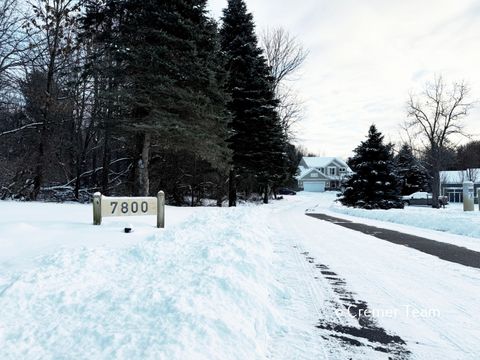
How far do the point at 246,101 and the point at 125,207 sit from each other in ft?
53.0

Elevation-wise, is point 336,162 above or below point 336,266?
above

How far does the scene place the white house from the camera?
74.6 m

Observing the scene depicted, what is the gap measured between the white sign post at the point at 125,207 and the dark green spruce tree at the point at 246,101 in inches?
531

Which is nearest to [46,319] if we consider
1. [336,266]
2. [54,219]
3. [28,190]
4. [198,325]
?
[198,325]

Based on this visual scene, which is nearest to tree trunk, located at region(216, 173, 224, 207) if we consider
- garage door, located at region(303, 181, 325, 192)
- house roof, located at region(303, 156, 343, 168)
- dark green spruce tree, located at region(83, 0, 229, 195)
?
dark green spruce tree, located at region(83, 0, 229, 195)

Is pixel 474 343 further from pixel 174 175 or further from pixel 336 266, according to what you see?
pixel 174 175

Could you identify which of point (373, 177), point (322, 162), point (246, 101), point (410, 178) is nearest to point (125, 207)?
point (246, 101)

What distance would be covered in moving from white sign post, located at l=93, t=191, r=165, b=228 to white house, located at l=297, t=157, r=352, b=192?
64.7m

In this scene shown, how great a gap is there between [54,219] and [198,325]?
676cm

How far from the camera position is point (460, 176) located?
51.4m

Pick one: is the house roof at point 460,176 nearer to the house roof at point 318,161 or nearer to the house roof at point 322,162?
the house roof at point 322,162

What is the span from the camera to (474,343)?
308 cm

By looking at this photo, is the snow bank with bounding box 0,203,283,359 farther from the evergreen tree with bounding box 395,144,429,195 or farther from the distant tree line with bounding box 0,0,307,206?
the evergreen tree with bounding box 395,144,429,195

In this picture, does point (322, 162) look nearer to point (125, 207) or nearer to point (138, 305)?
point (125, 207)
